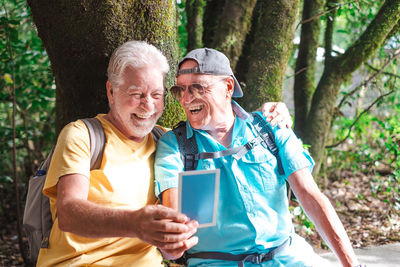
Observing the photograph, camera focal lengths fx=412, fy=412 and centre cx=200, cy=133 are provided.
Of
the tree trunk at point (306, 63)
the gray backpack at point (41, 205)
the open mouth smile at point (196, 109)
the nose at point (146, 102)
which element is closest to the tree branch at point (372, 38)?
the tree trunk at point (306, 63)

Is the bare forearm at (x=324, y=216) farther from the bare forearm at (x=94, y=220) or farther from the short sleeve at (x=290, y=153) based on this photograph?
the bare forearm at (x=94, y=220)

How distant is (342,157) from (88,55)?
5622mm

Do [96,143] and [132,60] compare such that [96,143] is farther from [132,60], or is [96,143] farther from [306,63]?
[306,63]

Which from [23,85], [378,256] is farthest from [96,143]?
[23,85]

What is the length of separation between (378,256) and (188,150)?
2.37 meters

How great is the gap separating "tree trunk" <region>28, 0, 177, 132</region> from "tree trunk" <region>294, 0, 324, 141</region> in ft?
10.4

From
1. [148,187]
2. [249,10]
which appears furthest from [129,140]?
[249,10]

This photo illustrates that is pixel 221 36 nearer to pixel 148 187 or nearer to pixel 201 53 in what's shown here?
pixel 201 53

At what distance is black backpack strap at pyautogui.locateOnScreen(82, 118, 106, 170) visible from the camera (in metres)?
2.20

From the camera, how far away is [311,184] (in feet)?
8.02

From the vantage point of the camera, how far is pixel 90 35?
268 centimetres

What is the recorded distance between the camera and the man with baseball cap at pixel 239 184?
2.34 m

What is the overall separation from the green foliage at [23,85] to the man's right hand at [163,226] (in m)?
2.67

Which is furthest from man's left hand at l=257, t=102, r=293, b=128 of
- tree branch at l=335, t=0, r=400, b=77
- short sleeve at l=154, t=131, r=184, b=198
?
tree branch at l=335, t=0, r=400, b=77
